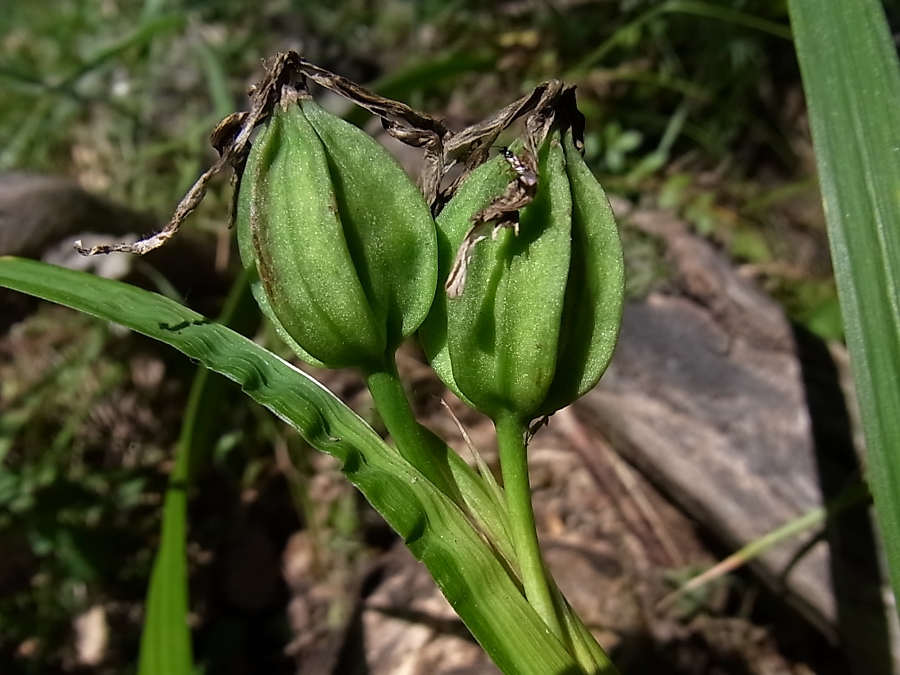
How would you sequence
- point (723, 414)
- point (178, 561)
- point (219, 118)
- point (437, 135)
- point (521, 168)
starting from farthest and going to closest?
point (219, 118)
point (723, 414)
point (178, 561)
point (437, 135)
point (521, 168)

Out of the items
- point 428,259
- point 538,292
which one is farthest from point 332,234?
point 538,292

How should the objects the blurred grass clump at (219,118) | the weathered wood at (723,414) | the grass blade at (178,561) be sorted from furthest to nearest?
the blurred grass clump at (219,118) → the weathered wood at (723,414) → the grass blade at (178,561)

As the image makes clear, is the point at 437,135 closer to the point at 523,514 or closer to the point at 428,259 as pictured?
the point at 428,259

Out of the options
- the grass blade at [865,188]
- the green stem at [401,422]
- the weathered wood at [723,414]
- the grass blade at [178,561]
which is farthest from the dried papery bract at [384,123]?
the weathered wood at [723,414]

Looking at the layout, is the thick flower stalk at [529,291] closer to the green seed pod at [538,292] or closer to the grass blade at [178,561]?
the green seed pod at [538,292]

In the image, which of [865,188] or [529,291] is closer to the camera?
[529,291]

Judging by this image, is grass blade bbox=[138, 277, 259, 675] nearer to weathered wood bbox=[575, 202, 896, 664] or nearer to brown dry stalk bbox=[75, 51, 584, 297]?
brown dry stalk bbox=[75, 51, 584, 297]

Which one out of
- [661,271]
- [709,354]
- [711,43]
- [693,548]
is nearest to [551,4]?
[711,43]
